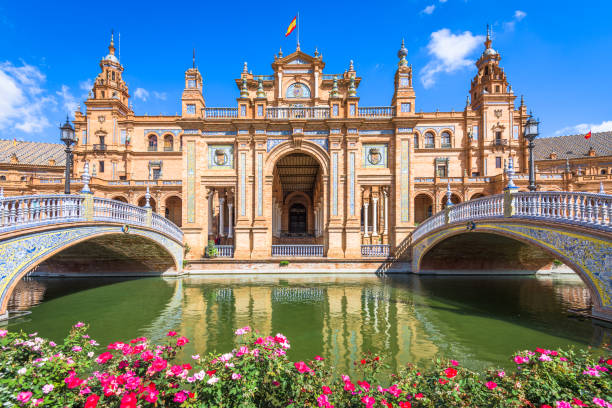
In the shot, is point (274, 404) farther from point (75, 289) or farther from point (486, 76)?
point (486, 76)

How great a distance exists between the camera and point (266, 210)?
17516mm

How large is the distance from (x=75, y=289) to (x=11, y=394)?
12.5 meters

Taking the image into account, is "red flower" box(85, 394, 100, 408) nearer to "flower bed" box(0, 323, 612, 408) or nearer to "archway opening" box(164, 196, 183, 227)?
"flower bed" box(0, 323, 612, 408)

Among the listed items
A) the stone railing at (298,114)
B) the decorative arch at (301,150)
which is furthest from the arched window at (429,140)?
the decorative arch at (301,150)

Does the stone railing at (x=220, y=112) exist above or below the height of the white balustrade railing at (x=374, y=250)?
above

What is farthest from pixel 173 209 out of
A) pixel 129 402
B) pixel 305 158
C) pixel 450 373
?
pixel 450 373

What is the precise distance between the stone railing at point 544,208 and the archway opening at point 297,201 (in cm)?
1240

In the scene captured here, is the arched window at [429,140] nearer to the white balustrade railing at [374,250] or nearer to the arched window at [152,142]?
the white balustrade railing at [374,250]

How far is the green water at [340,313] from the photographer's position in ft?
22.8

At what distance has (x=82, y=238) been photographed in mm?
9852

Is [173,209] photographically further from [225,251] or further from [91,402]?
[91,402]

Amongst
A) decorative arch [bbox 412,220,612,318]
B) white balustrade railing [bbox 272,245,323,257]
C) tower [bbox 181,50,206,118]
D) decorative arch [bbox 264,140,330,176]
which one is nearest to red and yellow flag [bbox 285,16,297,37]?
tower [bbox 181,50,206,118]

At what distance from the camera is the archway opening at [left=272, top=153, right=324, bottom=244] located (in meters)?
24.2

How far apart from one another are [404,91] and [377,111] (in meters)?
1.98
